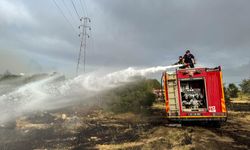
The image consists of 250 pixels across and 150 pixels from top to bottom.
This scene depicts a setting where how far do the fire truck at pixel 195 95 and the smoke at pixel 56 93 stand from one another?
9.65 ft

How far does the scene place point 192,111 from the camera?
419 inches

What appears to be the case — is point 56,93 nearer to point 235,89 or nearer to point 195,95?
point 195,95

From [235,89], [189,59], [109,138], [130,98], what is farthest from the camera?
[235,89]

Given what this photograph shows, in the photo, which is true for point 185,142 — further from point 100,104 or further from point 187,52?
point 100,104

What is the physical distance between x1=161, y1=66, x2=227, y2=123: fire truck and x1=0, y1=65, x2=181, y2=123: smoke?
2.94m

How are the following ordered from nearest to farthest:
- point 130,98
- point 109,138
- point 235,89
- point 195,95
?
1. point 109,138
2. point 195,95
3. point 130,98
4. point 235,89

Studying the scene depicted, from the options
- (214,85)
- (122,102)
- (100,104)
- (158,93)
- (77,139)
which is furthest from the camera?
(158,93)

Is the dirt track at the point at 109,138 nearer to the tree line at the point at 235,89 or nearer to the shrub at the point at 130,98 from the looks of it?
the shrub at the point at 130,98

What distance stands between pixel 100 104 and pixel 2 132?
10509mm

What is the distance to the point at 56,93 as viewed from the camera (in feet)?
69.9

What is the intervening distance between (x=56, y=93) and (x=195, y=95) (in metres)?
14.6

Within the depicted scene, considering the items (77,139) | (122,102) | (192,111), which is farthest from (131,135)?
(122,102)

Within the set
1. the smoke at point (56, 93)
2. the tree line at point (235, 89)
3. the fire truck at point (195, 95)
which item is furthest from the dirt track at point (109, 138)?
the tree line at point (235, 89)

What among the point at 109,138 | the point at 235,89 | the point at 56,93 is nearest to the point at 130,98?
the point at 56,93
